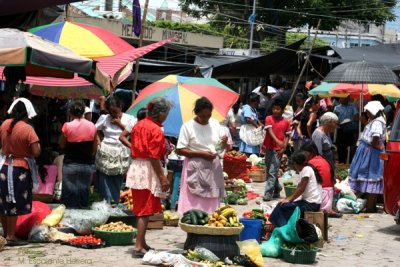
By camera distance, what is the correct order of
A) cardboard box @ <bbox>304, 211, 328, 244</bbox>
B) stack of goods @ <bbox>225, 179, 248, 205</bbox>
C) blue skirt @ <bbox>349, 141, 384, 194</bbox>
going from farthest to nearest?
stack of goods @ <bbox>225, 179, 248, 205</bbox> < blue skirt @ <bbox>349, 141, 384, 194</bbox> < cardboard box @ <bbox>304, 211, 328, 244</bbox>

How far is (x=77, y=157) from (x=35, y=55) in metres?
2.11

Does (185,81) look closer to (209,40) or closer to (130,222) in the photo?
(130,222)

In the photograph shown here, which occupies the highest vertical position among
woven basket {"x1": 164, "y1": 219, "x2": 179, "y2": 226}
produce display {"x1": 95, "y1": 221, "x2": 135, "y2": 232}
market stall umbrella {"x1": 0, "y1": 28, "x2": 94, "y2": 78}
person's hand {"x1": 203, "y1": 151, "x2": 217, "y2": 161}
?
market stall umbrella {"x1": 0, "y1": 28, "x2": 94, "y2": 78}

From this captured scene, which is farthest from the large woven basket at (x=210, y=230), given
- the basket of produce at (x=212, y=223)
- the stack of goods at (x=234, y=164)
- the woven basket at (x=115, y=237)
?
the stack of goods at (x=234, y=164)

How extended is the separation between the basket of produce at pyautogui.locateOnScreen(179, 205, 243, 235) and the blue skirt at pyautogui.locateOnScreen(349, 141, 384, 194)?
5220 mm

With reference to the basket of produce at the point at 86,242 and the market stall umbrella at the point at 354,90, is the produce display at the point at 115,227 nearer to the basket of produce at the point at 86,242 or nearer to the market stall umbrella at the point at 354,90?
the basket of produce at the point at 86,242

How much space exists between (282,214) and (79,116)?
11.3 feet

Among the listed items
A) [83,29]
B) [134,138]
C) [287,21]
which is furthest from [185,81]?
[287,21]

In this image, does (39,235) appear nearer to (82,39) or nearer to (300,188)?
(300,188)

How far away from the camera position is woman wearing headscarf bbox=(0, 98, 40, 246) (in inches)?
382

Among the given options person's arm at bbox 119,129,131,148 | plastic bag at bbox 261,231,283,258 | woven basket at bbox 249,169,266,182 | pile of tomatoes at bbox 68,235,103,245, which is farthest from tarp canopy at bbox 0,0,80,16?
woven basket at bbox 249,169,266,182

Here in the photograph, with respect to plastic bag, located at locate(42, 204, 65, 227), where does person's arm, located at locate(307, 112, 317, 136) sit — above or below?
above

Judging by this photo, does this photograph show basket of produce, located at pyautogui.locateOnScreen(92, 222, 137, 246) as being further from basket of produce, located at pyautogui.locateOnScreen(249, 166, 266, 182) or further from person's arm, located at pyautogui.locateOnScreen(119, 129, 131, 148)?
basket of produce, located at pyautogui.locateOnScreen(249, 166, 266, 182)

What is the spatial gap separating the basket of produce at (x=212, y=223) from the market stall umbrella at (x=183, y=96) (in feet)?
12.3
